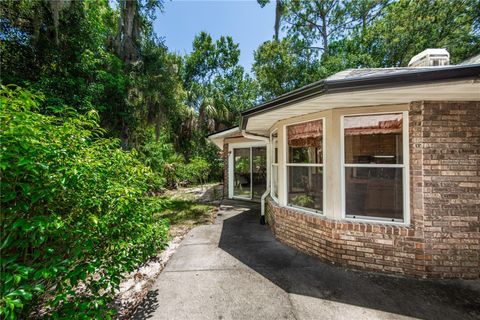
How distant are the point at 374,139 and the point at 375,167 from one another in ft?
1.46

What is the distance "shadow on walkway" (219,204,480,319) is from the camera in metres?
2.43

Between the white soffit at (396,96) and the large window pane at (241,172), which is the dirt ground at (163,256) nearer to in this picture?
the large window pane at (241,172)

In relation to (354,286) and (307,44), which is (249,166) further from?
(307,44)

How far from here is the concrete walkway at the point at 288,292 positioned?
7.85 ft

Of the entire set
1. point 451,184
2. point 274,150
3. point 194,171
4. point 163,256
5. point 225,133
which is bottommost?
point 163,256

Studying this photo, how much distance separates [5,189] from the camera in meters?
1.50

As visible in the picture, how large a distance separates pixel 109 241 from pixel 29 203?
33.8 inches

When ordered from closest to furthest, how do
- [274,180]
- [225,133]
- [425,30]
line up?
1. [274,180]
2. [225,133]
3. [425,30]

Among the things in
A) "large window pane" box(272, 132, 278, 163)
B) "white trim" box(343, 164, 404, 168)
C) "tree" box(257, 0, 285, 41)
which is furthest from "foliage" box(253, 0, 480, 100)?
"white trim" box(343, 164, 404, 168)

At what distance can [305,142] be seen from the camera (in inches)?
156

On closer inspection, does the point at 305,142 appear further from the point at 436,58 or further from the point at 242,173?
the point at 242,173

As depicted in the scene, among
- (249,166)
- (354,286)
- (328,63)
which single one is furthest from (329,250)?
(328,63)

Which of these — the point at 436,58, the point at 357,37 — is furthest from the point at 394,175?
the point at 357,37

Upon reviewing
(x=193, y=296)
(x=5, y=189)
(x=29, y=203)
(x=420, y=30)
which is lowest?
(x=193, y=296)
